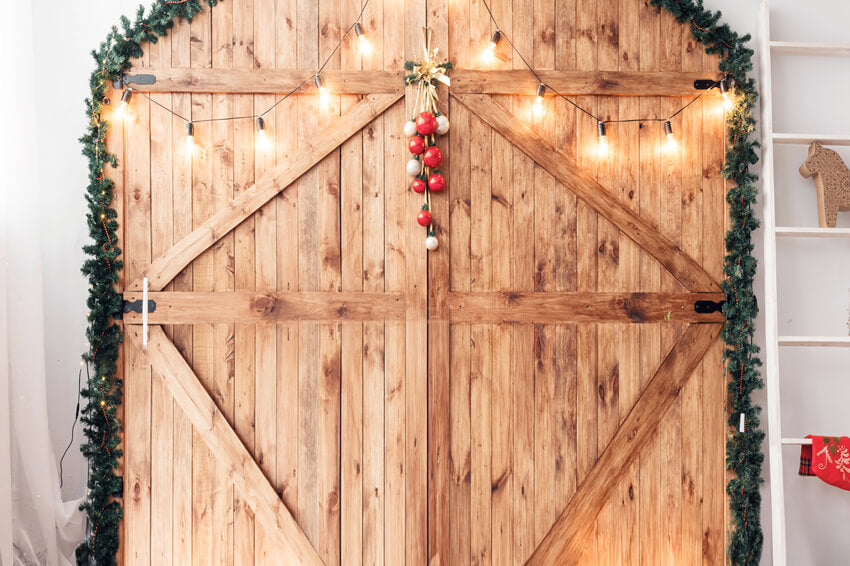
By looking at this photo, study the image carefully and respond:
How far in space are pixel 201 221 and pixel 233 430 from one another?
33.9 inches

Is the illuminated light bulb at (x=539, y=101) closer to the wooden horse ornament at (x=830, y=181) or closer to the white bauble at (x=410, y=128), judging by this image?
the white bauble at (x=410, y=128)

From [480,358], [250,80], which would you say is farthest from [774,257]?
[250,80]

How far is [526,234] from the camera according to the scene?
2.13 m

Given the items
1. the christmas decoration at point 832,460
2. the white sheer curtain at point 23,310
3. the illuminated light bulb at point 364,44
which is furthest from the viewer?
the illuminated light bulb at point 364,44

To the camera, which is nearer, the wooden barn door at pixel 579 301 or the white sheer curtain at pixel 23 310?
the white sheer curtain at pixel 23 310

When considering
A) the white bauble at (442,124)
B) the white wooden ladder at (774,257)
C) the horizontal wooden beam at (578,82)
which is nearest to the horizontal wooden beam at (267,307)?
the white bauble at (442,124)

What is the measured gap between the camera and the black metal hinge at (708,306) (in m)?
2.12

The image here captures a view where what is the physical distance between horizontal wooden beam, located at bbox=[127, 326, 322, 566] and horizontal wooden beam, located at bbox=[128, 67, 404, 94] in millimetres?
986

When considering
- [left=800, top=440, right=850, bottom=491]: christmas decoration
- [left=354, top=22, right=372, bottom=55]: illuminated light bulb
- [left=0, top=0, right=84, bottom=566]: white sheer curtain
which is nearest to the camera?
[left=0, top=0, right=84, bottom=566]: white sheer curtain

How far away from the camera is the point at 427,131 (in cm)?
203

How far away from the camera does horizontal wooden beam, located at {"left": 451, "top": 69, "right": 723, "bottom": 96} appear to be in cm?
210

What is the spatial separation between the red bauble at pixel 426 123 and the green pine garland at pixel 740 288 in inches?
42.0

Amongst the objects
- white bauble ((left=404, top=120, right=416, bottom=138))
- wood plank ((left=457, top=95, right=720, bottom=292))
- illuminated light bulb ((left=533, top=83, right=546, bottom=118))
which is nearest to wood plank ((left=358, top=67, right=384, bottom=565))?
white bauble ((left=404, top=120, right=416, bottom=138))

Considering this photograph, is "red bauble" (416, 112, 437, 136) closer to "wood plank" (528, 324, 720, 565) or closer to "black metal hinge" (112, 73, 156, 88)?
"black metal hinge" (112, 73, 156, 88)
